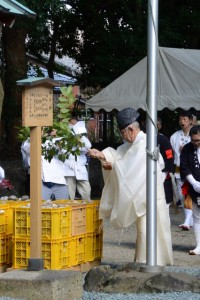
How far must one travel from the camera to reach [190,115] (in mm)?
14820

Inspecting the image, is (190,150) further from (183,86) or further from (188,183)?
(183,86)

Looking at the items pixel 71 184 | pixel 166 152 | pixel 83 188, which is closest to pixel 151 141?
pixel 166 152

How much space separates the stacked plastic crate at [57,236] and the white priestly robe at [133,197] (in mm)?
365

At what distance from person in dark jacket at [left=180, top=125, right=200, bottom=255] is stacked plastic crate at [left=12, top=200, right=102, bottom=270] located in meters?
2.36

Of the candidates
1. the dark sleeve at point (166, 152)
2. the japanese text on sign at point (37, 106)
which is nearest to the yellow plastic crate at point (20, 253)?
the japanese text on sign at point (37, 106)

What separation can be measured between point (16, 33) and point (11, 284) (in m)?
17.7

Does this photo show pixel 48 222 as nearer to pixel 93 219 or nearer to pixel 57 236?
pixel 57 236

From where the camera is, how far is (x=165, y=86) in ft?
50.3

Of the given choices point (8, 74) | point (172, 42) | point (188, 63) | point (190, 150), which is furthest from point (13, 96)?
point (190, 150)

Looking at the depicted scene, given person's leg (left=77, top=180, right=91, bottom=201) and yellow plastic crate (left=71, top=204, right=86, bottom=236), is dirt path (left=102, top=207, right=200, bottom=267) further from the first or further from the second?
yellow plastic crate (left=71, top=204, right=86, bottom=236)

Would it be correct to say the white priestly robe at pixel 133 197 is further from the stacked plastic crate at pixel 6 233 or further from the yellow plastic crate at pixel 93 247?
the stacked plastic crate at pixel 6 233

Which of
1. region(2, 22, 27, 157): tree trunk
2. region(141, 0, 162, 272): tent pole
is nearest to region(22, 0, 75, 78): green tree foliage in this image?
region(2, 22, 27, 157): tree trunk

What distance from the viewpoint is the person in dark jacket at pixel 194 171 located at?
11604 mm

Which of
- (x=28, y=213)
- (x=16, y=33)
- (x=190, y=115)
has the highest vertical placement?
(x=16, y=33)
